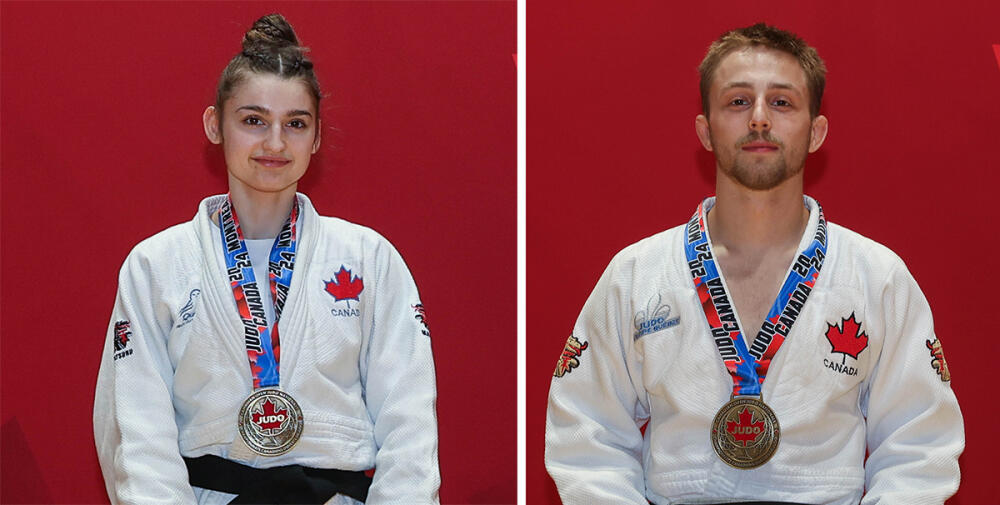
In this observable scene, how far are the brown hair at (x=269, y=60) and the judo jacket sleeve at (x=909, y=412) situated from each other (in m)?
1.74

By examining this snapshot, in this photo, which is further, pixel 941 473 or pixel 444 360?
pixel 444 360

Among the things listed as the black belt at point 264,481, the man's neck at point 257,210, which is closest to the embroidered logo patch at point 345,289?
the man's neck at point 257,210

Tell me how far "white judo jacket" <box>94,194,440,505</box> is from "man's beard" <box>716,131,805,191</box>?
0.98 m

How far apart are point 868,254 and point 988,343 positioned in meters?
0.90

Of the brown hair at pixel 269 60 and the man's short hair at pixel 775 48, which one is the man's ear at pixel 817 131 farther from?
the brown hair at pixel 269 60

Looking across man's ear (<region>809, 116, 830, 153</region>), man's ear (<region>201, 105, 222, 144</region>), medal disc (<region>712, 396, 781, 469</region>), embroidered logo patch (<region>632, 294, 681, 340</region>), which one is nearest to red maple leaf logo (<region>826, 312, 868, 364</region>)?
medal disc (<region>712, 396, 781, 469</region>)

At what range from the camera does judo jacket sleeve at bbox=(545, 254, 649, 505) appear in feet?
11.3

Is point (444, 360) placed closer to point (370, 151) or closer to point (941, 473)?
point (370, 151)

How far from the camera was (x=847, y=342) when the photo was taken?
134 inches

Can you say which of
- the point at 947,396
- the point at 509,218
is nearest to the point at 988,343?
the point at 947,396

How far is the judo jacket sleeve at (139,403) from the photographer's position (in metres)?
3.33

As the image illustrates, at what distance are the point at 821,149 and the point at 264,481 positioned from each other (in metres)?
2.08

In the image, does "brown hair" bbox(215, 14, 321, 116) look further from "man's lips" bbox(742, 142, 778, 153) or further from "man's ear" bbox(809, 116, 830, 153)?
"man's ear" bbox(809, 116, 830, 153)

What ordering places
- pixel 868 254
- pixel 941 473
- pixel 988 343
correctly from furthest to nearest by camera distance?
pixel 988 343, pixel 868 254, pixel 941 473
